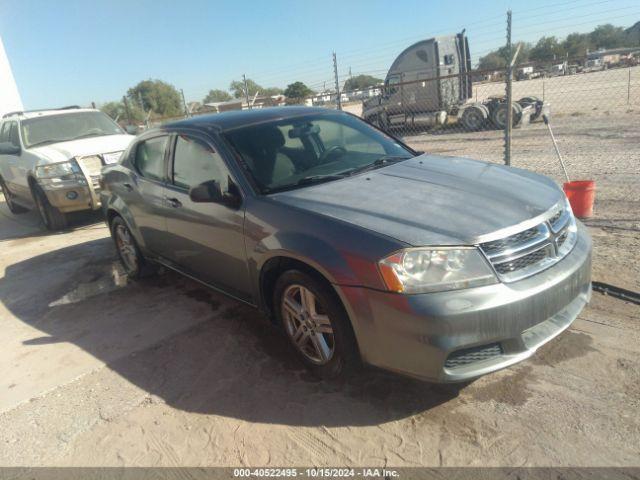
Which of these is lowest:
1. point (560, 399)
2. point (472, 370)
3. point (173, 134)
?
point (560, 399)

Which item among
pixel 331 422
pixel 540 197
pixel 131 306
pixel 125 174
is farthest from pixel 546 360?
pixel 125 174

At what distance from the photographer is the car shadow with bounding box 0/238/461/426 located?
2.83m

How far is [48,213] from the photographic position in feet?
25.7

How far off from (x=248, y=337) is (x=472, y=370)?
6.14 feet

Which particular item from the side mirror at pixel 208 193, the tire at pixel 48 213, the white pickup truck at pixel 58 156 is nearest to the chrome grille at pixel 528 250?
the side mirror at pixel 208 193

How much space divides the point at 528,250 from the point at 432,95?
15.8m

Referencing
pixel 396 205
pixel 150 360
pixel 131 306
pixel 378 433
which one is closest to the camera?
pixel 378 433

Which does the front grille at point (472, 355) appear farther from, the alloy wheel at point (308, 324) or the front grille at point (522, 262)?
the alloy wheel at point (308, 324)

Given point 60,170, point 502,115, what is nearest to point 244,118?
point 60,170

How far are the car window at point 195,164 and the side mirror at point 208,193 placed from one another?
0.10 meters

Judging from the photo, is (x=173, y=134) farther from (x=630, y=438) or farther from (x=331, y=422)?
(x=630, y=438)

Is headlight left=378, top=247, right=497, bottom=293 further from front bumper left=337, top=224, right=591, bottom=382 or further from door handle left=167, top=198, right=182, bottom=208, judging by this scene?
door handle left=167, top=198, right=182, bottom=208

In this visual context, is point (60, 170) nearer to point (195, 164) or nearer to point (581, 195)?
point (195, 164)

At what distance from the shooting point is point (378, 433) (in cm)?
256
